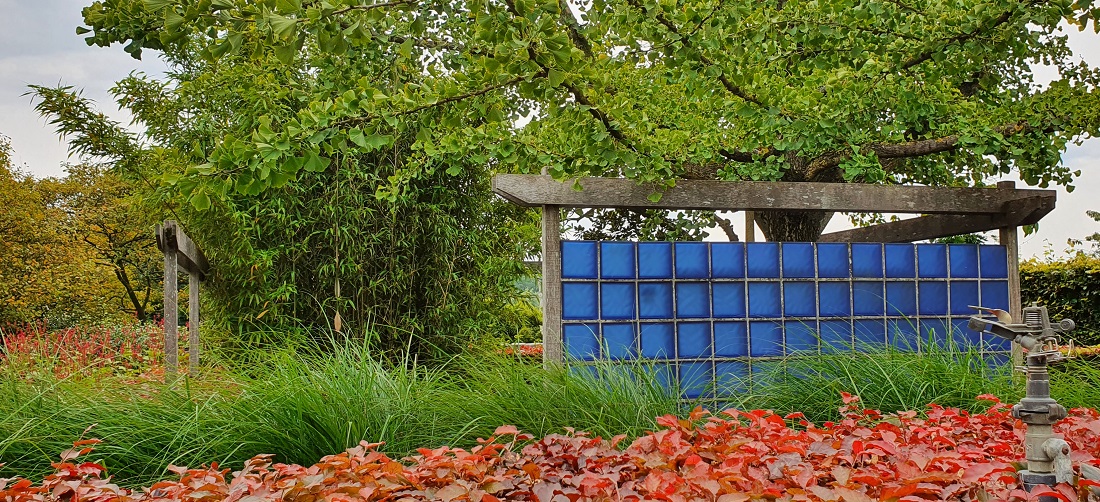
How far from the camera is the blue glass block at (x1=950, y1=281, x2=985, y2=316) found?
4.25 meters

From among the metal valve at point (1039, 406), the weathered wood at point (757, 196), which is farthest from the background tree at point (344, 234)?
the metal valve at point (1039, 406)

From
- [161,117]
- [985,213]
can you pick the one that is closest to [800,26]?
[985,213]

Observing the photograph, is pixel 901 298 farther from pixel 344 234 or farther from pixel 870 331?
pixel 344 234

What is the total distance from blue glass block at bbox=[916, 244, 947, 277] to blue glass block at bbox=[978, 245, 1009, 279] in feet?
0.82

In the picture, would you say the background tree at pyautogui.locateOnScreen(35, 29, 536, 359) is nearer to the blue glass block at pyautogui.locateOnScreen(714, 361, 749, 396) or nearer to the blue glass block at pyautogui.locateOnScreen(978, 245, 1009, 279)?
the blue glass block at pyautogui.locateOnScreen(714, 361, 749, 396)

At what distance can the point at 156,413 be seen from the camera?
2504 mm

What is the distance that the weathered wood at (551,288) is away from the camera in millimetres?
3664

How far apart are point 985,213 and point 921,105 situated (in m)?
0.75

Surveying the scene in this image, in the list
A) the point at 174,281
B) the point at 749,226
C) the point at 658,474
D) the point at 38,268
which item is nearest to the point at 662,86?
the point at 749,226

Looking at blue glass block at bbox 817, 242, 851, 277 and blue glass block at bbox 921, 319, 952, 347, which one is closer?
blue glass block at bbox 817, 242, 851, 277

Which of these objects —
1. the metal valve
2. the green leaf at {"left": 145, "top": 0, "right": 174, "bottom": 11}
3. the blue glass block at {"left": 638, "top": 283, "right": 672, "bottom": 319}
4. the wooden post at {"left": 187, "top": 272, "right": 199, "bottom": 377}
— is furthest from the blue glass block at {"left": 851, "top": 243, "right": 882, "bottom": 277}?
the wooden post at {"left": 187, "top": 272, "right": 199, "bottom": 377}

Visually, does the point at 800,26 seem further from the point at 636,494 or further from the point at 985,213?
the point at 636,494

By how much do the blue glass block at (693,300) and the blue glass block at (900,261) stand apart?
1.04 m

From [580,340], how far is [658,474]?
2.07 meters
